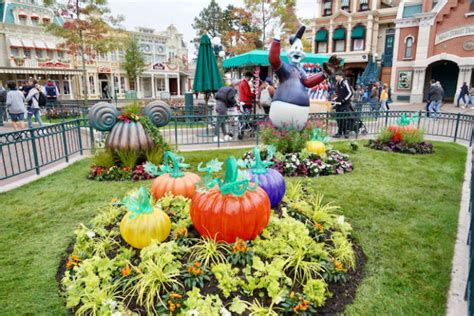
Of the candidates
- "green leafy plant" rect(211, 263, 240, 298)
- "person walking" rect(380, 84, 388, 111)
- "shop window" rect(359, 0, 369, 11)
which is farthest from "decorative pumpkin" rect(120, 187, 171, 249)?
"shop window" rect(359, 0, 369, 11)

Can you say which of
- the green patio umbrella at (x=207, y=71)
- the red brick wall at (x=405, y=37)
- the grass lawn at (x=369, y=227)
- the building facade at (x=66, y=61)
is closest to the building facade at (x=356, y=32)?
the red brick wall at (x=405, y=37)

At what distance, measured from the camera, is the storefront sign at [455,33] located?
79.9 feet

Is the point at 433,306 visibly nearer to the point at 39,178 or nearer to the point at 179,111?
the point at 39,178

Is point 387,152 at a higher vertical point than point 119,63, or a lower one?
lower

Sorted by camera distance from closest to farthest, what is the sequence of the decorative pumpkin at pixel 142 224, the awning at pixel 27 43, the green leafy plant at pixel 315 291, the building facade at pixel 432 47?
1. the green leafy plant at pixel 315 291
2. the decorative pumpkin at pixel 142 224
3. the building facade at pixel 432 47
4. the awning at pixel 27 43

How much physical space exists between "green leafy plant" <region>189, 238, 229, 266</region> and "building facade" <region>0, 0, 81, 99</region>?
35032 millimetres

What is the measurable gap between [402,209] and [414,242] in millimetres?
1081

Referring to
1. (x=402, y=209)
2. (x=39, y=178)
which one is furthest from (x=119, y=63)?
(x=402, y=209)

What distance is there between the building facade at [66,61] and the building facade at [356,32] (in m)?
19.1

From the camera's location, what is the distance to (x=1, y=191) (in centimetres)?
586

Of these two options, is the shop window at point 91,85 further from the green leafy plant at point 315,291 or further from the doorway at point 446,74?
the green leafy plant at point 315,291

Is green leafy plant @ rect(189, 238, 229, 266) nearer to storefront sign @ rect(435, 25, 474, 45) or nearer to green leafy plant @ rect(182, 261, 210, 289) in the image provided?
green leafy plant @ rect(182, 261, 210, 289)

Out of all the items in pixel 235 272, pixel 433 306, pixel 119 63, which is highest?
pixel 119 63

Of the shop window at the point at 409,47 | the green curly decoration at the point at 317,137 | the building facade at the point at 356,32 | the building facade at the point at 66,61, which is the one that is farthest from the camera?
the building facade at the point at 356,32
